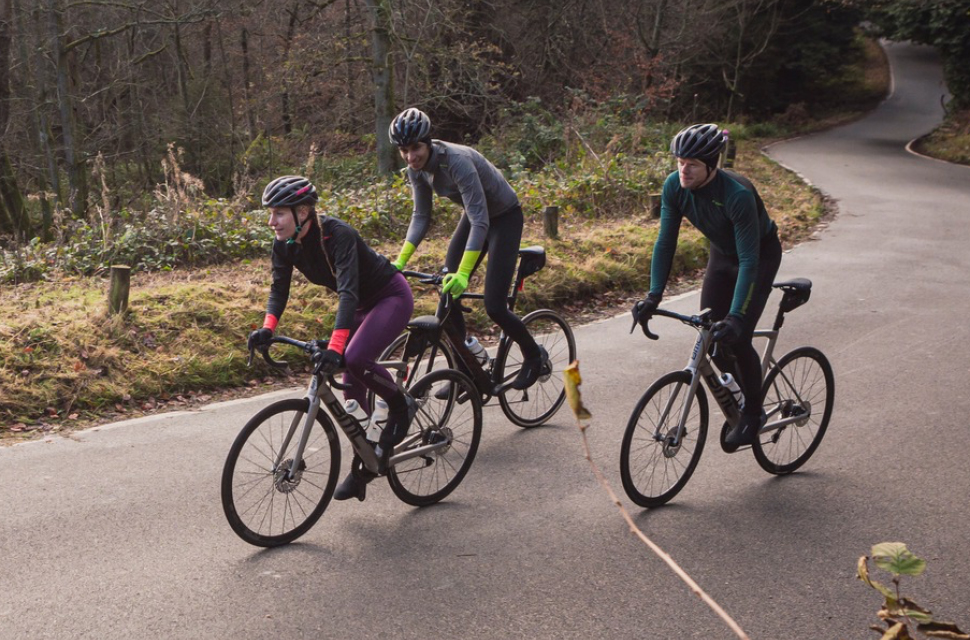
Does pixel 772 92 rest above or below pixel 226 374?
below

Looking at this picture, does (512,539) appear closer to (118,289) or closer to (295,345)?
(295,345)

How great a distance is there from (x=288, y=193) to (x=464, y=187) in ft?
5.32

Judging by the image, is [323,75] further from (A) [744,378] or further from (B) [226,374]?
(A) [744,378]

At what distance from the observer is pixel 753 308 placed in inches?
206

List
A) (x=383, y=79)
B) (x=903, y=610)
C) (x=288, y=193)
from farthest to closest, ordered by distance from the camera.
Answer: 1. (x=383, y=79)
2. (x=288, y=193)
3. (x=903, y=610)

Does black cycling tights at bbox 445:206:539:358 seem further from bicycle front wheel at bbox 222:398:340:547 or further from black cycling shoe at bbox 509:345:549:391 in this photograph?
bicycle front wheel at bbox 222:398:340:547

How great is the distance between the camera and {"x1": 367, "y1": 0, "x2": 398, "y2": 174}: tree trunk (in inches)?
771

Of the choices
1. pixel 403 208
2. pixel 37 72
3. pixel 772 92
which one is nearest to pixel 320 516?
pixel 403 208

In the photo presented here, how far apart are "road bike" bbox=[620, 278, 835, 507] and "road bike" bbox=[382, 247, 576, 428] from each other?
0.63 m

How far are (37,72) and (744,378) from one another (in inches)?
783

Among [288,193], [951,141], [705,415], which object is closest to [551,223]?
[705,415]

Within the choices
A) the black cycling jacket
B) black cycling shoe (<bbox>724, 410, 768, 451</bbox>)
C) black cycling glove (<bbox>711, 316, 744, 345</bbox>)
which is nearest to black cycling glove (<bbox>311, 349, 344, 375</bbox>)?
the black cycling jacket

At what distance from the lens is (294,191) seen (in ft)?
15.4

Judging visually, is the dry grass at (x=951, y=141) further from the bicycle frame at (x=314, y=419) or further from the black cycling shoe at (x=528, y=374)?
the bicycle frame at (x=314, y=419)
